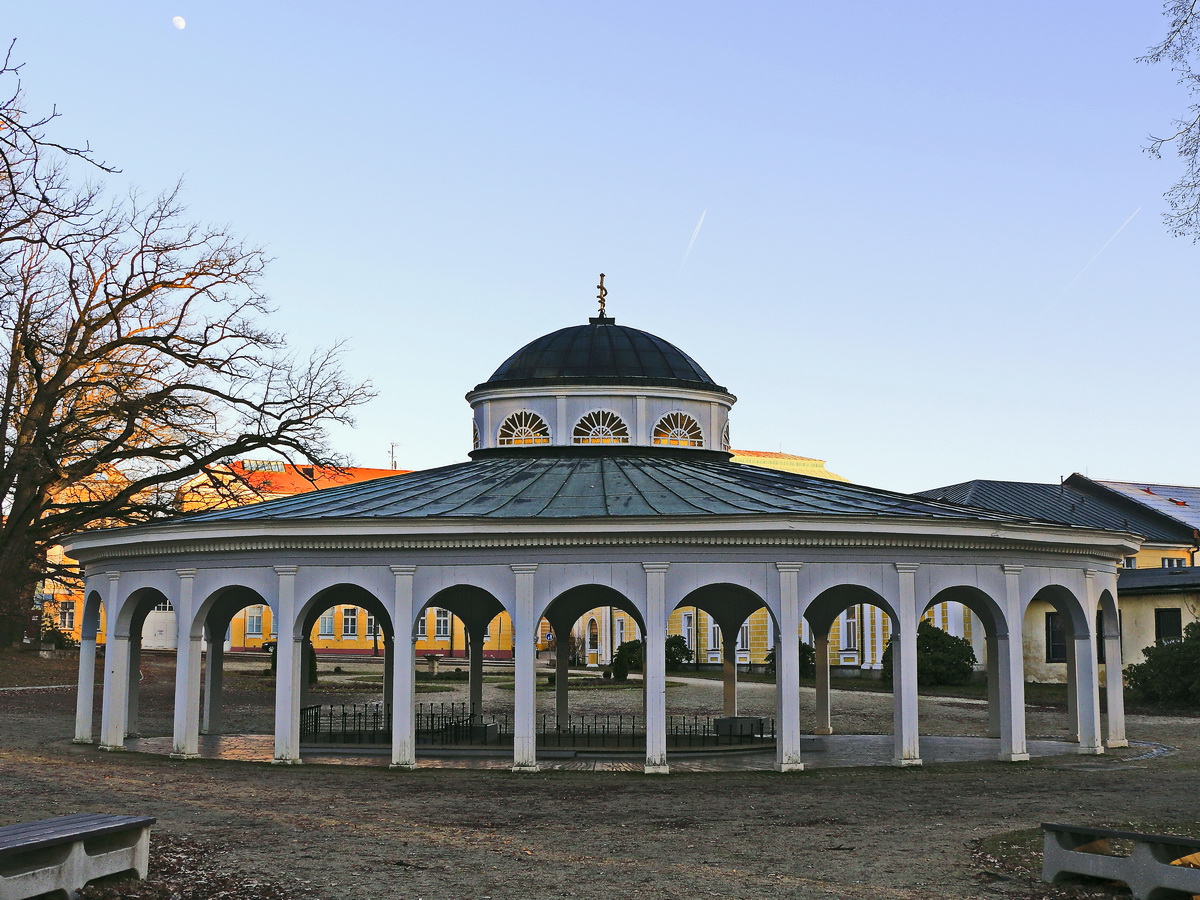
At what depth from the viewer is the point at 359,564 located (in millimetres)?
22219

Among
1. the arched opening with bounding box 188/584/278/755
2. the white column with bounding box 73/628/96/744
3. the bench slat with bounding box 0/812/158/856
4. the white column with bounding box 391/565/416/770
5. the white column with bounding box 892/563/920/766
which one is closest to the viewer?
the bench slat with bounding box 0/812/158/856

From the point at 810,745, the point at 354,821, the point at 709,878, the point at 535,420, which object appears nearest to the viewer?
the point at 709,878

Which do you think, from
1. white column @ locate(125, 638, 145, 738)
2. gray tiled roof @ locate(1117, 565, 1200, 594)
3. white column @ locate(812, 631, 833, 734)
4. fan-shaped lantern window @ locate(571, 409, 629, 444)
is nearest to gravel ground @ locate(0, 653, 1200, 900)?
white column @ locate(125, 638, 145, 738)

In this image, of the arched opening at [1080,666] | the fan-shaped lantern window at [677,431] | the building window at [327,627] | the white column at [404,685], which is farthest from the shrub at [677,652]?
the white column at [404,685]

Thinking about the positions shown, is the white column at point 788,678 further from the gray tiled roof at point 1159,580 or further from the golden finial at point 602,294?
the gray tiled roof at point 1159,580

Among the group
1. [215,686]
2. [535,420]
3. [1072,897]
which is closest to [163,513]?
[215,686]

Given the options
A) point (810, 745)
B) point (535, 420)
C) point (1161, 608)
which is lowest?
point (810, 745)

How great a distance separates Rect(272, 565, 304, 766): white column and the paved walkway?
0.72m

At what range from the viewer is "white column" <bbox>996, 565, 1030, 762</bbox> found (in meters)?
22.9

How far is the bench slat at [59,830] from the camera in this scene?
1028 cm

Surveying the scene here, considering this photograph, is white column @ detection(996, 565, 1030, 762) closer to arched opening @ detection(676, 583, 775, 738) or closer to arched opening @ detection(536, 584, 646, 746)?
arched opening @ detection(676, 583, 775, 738)

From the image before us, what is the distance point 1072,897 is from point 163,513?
3242 centimetres

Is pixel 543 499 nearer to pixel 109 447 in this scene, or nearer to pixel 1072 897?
pixel 1072 897

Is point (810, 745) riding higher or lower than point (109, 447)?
lower
